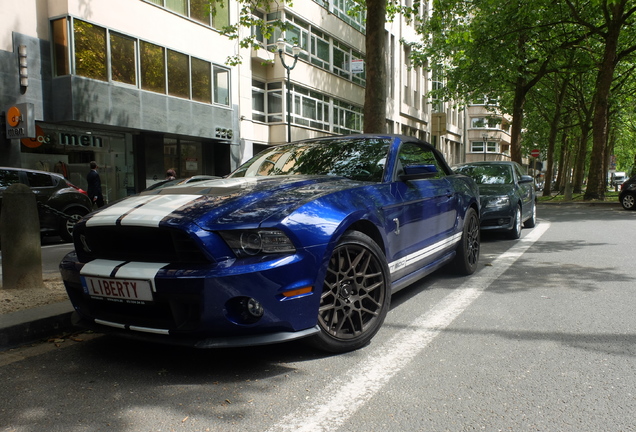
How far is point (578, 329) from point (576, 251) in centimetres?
444

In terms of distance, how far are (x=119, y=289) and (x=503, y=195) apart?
764 cm

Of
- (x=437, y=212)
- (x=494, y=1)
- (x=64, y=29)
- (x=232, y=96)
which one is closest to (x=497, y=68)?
(x=494, y=1)

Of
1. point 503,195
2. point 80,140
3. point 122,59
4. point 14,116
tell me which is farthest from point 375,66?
point 80,140

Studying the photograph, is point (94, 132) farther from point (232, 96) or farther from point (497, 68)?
point (497, 68)

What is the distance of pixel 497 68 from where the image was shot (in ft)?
75.4

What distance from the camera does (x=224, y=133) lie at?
2134 centimetres

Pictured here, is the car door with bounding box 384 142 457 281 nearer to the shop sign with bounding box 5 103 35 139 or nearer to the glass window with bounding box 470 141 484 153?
the shop sign with bounding box 5 103 35 139

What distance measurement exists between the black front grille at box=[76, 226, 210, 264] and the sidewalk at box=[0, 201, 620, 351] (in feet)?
2.54

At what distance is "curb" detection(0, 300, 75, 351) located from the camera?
3.67 metres

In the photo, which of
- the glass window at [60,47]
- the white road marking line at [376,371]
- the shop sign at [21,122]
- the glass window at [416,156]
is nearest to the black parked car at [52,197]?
the shop sign at [21,122]

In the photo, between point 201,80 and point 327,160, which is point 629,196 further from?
point 327,160

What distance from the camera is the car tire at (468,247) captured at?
5.78m

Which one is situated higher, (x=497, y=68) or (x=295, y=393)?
(x=497, y=68)

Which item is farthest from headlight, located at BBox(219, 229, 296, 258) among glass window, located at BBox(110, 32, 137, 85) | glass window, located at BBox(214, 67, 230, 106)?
glass window, located at BBox(214, 67, 230, 106)
